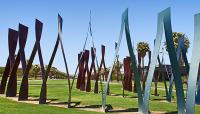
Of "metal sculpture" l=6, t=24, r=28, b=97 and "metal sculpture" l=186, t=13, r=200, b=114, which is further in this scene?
"metal sculpture" l=6, t=24, r=28, b=97

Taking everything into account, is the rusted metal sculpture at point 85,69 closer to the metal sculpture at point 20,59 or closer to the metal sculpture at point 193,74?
the metal sculpture at point 20,59

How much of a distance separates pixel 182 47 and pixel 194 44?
1023 centimetres

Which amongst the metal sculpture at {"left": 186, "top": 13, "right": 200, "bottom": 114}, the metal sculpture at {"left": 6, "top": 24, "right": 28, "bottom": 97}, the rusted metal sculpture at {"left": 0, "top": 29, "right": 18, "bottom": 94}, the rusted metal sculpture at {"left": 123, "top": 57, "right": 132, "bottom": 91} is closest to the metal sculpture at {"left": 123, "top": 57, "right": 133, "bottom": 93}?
the rusted metal sculpture at {"left": 123, "top": 57, "right": 132, "bottom": 91}

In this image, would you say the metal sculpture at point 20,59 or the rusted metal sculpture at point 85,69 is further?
the rusted metal sculpture at point 85,69

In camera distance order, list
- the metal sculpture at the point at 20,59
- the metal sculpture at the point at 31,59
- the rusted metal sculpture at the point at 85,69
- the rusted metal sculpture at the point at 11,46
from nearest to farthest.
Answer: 1. the metal sculpture at the point at 31,59
2. the metal sculpture at the point at 20,59
3. the rusted metal sculpture at the point at 11,46
4. the rusted metal sculpture at the point at 85,69

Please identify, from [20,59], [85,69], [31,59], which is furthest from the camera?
[85,69]

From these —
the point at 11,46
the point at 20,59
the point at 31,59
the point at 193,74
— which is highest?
the point at 11,46

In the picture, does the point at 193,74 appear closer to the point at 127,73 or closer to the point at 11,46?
the point at 11,46

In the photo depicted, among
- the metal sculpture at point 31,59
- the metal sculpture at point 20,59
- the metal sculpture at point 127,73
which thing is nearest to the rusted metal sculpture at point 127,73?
the metal sculpture at point 127,73

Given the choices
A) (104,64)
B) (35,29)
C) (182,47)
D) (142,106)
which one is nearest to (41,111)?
(142,106)

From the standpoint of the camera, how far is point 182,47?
25.6 m

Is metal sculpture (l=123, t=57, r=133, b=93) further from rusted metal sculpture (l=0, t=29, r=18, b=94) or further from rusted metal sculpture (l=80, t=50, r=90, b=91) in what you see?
rusted metal sculpture (l=0, t=29, r=18, b=94)

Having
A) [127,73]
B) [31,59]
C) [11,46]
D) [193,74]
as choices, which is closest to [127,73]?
[127,73]

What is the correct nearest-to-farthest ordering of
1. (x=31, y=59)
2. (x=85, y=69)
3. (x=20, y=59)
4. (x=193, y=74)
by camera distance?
(x=193, y=74) → (x=31, y=59) → (x=20, y=59) → (x=85, y=69)
